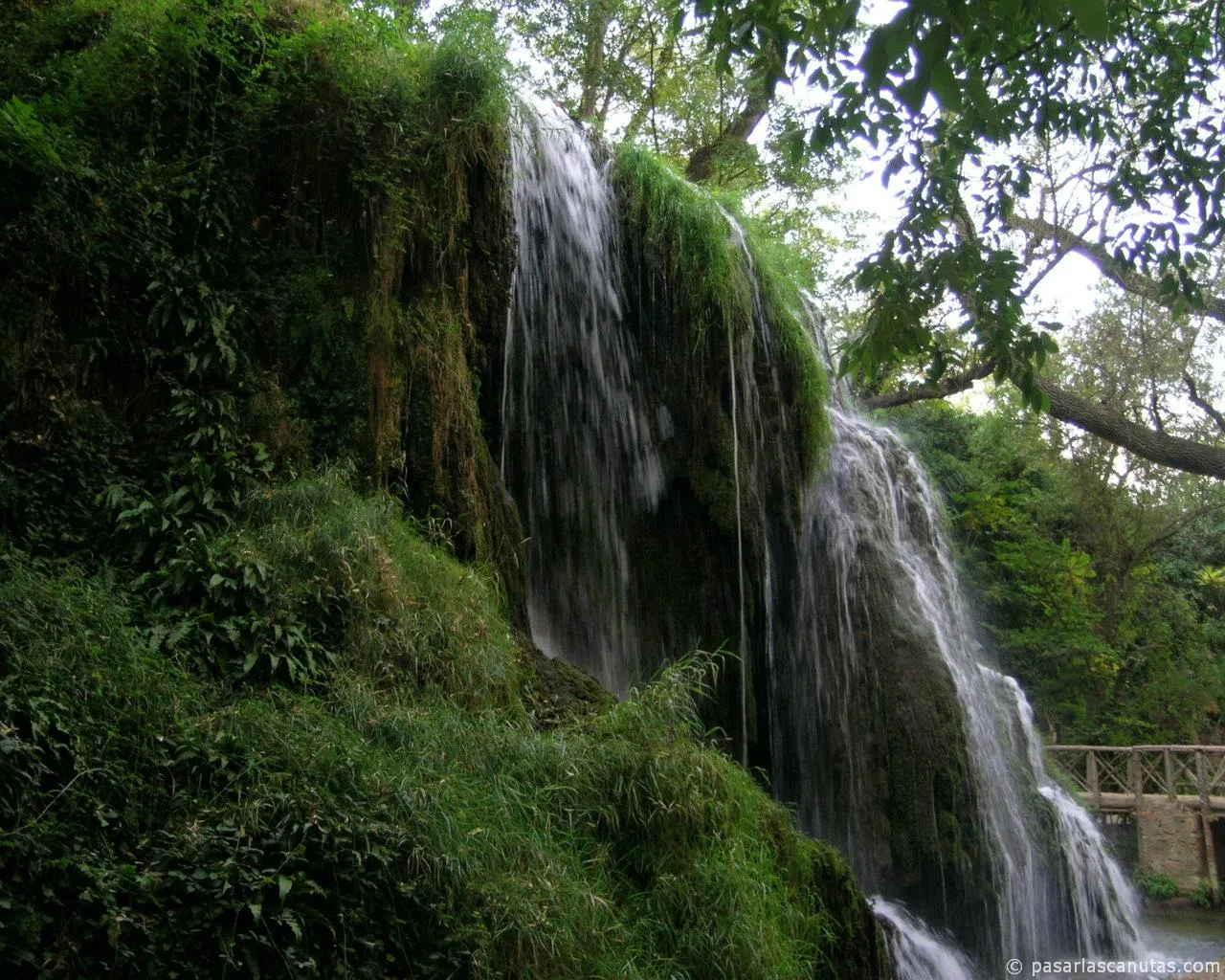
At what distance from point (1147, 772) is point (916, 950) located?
43.8ft

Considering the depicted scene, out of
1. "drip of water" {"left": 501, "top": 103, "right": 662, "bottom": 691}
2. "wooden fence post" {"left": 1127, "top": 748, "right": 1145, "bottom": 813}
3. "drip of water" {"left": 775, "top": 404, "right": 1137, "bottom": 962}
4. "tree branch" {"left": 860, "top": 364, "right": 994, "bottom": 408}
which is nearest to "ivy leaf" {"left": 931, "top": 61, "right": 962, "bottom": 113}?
"drip of water" {"left": 501, "top": 103, "right": 662, "bottom": 691}

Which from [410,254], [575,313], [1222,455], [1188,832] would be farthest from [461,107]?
[1188,832]

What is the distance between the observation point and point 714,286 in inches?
398

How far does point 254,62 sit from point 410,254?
1.65 meters

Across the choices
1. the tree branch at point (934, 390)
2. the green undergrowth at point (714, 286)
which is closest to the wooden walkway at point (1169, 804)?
the tree branch at point (934, 390)

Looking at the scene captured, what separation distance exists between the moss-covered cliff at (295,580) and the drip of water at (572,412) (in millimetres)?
604

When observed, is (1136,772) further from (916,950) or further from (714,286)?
(714,286)

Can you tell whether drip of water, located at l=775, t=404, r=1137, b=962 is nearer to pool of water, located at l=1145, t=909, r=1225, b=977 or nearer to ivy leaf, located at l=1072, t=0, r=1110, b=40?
pool of water, located at l=1145, t=909, r=1225, b=977

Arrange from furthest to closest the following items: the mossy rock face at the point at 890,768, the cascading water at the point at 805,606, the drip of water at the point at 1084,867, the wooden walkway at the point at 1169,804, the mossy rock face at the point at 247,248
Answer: the wooden walkway at the point at 1169,804
the drip of water at the point at 1084,867
the mossy rock face at the point at 890,768
the cascading water at the point at 805,606
the mossy rock face at the point at 247,248

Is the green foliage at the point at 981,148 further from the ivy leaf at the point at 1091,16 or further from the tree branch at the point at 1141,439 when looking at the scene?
the tree branch at the point at 1141,439

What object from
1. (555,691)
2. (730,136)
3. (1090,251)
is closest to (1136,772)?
(1090,251)

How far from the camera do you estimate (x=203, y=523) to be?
5906 mm

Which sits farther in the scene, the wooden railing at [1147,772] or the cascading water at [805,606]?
the wooden railing at [1147,772]

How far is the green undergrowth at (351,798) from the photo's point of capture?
3762 millimetres
